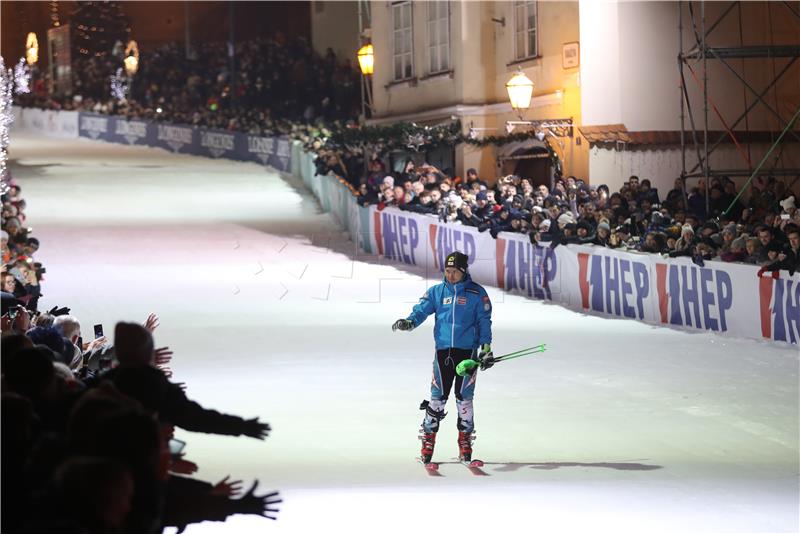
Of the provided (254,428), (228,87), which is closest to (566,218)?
(254,428)

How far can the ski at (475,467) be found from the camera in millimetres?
10853

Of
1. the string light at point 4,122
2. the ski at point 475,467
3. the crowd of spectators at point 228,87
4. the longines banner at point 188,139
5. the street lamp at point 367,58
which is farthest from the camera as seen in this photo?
the crowd of spectators at point 228,87

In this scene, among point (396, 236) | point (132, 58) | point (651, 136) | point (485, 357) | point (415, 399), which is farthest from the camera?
point (132, 58)

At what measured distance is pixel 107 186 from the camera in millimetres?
38969

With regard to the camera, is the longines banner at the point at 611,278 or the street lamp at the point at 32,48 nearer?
the longines banner at the point at 611,278

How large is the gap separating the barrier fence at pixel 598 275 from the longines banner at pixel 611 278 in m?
0.01

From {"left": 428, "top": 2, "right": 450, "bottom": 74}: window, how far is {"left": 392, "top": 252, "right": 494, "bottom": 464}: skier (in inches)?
869

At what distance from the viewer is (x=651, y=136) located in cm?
2580

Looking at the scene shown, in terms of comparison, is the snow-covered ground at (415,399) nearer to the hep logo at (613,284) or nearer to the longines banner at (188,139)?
the hep logo at (613,284)

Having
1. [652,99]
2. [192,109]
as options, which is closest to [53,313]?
[652,99]

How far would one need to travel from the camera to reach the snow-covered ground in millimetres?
9547

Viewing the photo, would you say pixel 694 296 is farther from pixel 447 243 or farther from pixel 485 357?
pixel 485 357

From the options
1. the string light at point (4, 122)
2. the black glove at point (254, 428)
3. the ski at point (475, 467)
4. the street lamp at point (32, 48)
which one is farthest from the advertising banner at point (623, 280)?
the street lamp at point (32, 48)

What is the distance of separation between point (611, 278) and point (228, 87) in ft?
103
